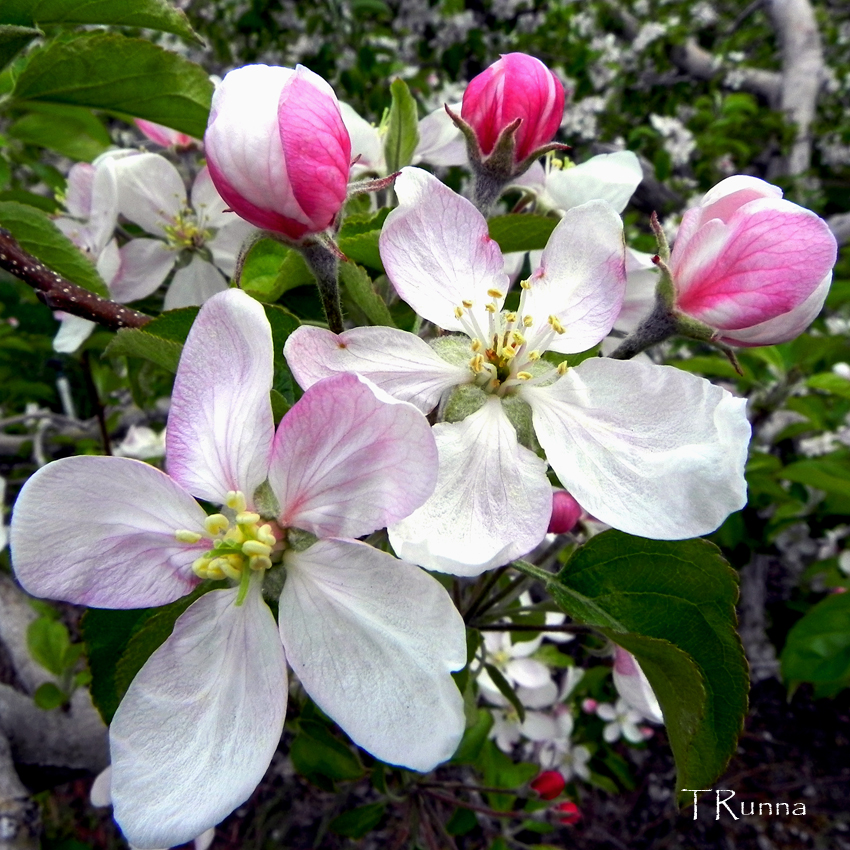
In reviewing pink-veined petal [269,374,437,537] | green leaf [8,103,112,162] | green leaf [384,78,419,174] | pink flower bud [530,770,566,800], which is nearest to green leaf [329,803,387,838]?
pink flower bud [530,770,566,800]

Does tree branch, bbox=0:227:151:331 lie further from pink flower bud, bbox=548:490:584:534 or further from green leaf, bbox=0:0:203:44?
pink flower bud, bbox=548:490:584:534

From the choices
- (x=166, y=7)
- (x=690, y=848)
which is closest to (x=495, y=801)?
(x=690, y=848)

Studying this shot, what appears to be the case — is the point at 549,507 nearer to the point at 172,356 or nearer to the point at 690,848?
the point at 172,356

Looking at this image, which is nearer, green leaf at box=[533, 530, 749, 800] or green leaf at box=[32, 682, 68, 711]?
green leaf at box=[533, 530, 749, 800]

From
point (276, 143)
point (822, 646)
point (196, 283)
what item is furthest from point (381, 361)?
point (822, 646)

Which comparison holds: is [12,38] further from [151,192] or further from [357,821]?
[357,821]

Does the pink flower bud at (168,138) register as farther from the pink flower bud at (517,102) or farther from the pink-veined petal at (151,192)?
the pink flower bud at (517,102)
